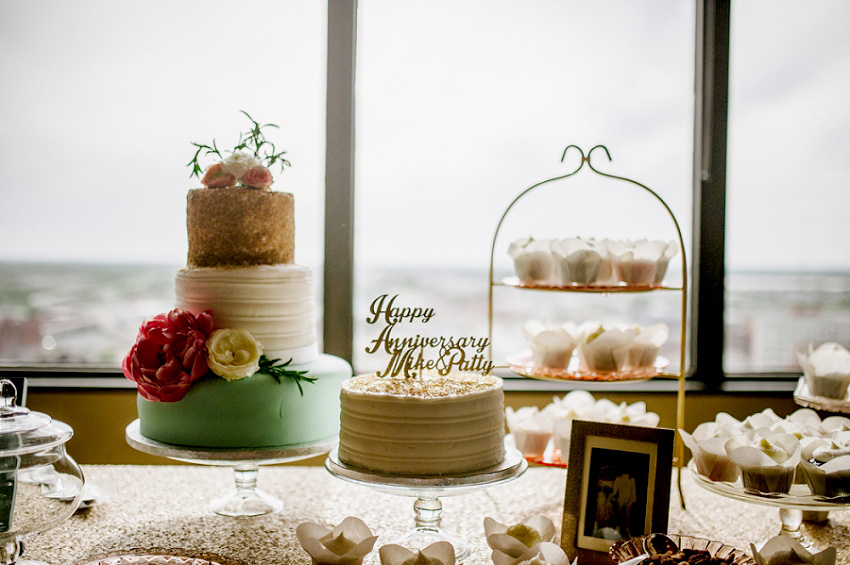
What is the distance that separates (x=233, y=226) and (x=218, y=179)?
16 centimetres

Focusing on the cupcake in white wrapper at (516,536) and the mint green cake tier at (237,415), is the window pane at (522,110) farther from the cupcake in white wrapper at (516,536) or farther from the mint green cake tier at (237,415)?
the cupcake in white wrapper at (516,536)

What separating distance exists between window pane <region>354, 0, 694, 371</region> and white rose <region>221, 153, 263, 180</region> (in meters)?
0.96

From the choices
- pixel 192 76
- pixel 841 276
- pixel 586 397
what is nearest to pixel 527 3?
pixel 192 76

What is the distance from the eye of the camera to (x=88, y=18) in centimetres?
314

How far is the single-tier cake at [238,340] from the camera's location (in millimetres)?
1896

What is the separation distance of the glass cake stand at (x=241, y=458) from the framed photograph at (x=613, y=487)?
71cm

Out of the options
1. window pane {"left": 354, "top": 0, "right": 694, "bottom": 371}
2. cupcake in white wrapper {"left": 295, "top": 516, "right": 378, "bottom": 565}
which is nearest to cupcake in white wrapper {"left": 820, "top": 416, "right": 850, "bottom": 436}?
window pane {"left": 354, "top": 0, "right": 694, "bottom": 371}

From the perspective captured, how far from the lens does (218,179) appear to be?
2.08 meters

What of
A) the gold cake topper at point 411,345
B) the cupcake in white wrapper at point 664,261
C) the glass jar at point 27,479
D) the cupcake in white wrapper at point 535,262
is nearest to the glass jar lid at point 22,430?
the glass jar at point 27,479

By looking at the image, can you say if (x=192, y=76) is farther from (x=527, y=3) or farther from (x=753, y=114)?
(x=753, y=114)

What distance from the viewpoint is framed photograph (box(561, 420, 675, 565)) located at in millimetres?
1726

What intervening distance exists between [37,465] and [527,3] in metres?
2.81

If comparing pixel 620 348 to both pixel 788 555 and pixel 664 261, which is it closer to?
pixel 664 261

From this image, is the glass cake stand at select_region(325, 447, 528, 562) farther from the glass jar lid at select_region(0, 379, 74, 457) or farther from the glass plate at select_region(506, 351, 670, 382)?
the glass jar lid at select_region(0, 379, 74, 457)
